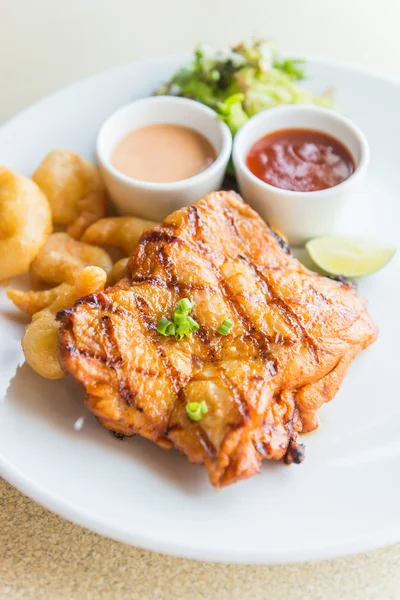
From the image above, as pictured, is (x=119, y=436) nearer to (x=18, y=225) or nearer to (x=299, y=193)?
(x=18, y=225)

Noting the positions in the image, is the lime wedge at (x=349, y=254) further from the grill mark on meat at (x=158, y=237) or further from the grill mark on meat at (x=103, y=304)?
the grill mark on meat at (x=103, y=304)

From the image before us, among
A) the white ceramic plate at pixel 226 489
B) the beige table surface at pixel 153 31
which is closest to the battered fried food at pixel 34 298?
the white ceramic plate at pixel 226 489

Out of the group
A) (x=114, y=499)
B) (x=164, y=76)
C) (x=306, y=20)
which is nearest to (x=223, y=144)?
(x=164, y=76)

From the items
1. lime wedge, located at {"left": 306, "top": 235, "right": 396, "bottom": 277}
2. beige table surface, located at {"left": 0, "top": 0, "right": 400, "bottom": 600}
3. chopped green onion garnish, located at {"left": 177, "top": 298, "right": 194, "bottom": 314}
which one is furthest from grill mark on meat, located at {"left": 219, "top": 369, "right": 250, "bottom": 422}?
beige table surface, located at {"left": 0, "top": 0, "right": 400, "bottom": 600}

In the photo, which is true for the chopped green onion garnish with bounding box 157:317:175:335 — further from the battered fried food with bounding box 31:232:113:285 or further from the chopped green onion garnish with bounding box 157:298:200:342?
the battered fried food with bounding box 31:232:113:285

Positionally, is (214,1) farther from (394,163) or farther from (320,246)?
(320,246)

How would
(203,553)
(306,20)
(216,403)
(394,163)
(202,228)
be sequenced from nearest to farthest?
(203,553)
(216,403)
(202,228)
(394,163)
(306,20)
